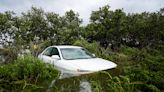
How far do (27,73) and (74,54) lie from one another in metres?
2.81

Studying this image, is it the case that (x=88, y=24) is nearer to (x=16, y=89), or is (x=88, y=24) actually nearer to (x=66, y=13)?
(x=66, y=13)

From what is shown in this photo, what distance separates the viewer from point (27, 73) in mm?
9523

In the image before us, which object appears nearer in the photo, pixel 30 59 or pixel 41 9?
pixel 30 59

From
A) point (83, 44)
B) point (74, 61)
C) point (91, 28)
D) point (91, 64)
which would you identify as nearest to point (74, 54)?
point (74, 61)

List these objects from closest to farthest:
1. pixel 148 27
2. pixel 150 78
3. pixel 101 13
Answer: pixel 150 78 → pixel 148 27 → pixel 101 13

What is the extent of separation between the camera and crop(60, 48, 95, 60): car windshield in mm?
11536

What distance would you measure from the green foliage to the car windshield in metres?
1.27

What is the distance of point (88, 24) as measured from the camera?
31453mm

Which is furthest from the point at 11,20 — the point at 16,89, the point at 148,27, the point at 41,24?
the point at 16,89

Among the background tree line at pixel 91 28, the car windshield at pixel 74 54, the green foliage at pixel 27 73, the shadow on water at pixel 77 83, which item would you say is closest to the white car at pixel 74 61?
the car windshield at pixel 74 54

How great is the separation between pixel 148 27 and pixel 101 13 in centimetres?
566

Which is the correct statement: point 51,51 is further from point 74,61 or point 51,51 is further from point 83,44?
point 83,44

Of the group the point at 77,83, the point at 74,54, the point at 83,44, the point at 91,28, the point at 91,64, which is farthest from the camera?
the point at 91,28

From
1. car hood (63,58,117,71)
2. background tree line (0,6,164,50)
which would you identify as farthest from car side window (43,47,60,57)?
background tree line (0,6,164,50)
